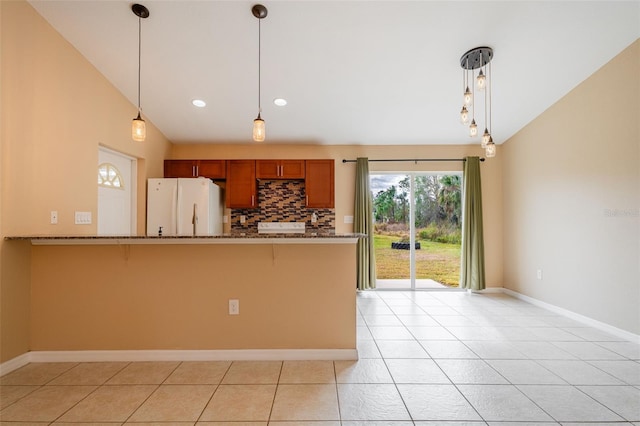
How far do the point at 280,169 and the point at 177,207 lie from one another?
1.59 metres

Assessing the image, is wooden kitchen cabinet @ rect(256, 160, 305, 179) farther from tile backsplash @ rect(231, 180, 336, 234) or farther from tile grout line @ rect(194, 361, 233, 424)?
tile grout line @ rect(194, 361, 233, 424)

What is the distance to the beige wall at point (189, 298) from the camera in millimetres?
2477

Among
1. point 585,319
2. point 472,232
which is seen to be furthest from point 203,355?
point 472,232

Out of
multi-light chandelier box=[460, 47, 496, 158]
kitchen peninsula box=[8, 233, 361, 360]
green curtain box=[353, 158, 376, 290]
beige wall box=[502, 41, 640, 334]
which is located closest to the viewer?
kitchen peninsula box=[8, 233, 361, 360]

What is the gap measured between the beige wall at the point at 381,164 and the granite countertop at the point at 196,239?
244 centimetres

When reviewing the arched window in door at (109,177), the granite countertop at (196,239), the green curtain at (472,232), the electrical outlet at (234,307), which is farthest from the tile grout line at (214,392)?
the green curtain at (472,232)

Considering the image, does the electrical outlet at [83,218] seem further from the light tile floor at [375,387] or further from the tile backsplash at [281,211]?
the tile backsplash at [281,211]

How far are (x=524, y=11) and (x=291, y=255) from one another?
9.32 feet

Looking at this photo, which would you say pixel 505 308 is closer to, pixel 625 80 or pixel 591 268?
pixel 591 268

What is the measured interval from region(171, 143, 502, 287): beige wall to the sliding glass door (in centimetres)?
28

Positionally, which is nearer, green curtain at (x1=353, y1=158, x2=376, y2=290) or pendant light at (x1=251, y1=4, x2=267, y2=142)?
pendant light at (x1=251, y1=4, x2=267, y2=142)

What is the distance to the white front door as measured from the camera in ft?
11.3

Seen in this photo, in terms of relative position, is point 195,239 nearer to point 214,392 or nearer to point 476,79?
point 214,392

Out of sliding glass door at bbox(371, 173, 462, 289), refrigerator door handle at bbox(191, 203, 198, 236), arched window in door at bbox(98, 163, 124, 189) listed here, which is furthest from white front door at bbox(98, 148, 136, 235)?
sliding glass door at bbox(371, 173, 462, 289)
